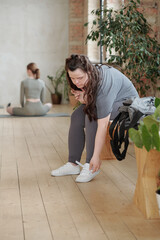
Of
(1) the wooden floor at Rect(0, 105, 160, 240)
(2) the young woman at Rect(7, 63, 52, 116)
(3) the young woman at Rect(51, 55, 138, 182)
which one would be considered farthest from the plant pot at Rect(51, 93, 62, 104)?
(3) the young woman at Rect(51, 55, 138, 182)

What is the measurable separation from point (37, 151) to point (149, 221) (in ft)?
6.63

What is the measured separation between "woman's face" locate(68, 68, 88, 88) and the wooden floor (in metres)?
0.69

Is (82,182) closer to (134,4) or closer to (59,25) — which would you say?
(134,4)

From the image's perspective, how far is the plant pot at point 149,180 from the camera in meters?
2.21

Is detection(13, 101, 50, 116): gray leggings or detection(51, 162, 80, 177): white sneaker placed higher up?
detection(51, 162, 80, 177): white sneaker

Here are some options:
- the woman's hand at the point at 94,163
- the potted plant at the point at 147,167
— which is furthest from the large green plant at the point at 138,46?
the potted plant at the point at 147,167

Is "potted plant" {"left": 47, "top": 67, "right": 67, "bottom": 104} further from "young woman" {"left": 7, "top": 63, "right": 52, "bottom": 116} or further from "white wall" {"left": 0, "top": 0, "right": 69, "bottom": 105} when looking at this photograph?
"young woman" {"left": 7, "top": 63, "right": 52, "bottom": 116}

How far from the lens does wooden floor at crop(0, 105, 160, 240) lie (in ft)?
6.56

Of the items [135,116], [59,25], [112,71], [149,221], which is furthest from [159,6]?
[59,25]

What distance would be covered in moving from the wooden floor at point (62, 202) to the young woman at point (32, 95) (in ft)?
9.58

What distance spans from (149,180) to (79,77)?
2.78 feet

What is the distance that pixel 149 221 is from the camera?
215 centimetres

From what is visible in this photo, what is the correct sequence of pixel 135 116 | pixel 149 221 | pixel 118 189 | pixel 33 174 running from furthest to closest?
pixel 33 174
pixel 118 189
pixel 135 116
pixel 149 221

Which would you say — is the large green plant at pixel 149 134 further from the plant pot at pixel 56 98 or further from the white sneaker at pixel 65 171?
the plant pot at pixel 56 98
